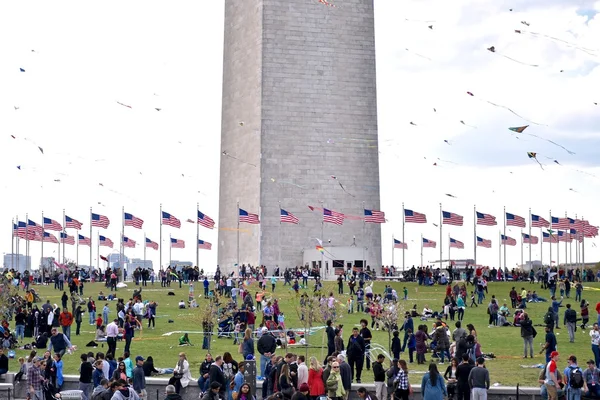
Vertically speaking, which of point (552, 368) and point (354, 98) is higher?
point (354, 98)

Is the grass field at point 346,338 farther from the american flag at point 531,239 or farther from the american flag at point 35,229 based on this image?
the american flag at point 531,239

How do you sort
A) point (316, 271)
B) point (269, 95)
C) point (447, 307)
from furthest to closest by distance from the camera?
point (269, 95), point (316, 271), point (447, 307)

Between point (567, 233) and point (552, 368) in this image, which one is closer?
point (552, 368)

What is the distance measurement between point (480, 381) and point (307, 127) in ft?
204

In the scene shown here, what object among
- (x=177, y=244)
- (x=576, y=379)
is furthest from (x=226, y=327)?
(x=177, y=244)

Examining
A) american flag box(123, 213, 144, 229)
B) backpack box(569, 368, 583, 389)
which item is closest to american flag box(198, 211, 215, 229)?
american flag box(123, 213, 144, 229)

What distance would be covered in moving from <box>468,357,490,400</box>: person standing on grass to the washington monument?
59.2 metres

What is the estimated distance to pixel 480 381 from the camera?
2234 cm

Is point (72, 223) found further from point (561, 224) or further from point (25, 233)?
point (561, 224)

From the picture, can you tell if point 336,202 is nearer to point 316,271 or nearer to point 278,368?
point 316,271

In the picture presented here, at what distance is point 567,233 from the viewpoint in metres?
70.9

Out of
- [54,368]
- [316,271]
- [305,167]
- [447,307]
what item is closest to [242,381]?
[54,368]

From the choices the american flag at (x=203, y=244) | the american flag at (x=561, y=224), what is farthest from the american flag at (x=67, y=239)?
the american flag at (x=561, y=224)

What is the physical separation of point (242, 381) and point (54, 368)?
5.65 meters
